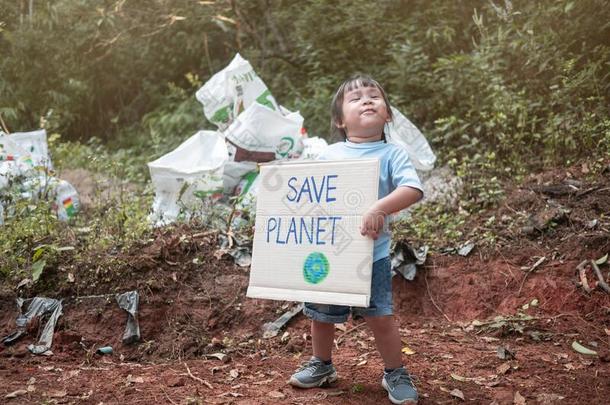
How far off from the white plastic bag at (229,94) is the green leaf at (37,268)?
5.83 ft

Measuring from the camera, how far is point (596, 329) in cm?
247

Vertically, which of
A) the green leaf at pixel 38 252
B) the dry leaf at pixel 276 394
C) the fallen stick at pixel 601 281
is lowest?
the dry leaf at pixel 276 394

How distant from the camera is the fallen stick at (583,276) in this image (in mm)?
2629

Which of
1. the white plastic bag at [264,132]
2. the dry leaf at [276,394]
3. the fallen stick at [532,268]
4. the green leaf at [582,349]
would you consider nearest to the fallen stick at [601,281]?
the fallen stick at [532,268]

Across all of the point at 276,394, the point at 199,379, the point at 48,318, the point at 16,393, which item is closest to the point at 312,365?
the point at 276,394

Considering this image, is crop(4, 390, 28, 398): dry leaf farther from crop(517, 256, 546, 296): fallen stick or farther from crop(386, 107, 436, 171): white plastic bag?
crop(386, 107, 436, 171): white plastic bag

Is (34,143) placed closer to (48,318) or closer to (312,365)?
(48,318)

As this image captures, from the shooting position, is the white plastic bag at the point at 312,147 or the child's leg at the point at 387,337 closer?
the child's leg at the point at 387,337

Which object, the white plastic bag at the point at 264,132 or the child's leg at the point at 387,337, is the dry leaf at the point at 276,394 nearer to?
the child's leg at the point at 387,337

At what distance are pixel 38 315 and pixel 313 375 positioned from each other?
142 centimetres

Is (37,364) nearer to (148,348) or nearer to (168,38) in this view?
(148,348)

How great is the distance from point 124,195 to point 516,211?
8.34 feet

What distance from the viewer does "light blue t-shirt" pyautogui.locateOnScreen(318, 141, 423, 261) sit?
6.26 ft

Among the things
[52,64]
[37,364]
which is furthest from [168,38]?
[37,364]
